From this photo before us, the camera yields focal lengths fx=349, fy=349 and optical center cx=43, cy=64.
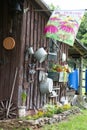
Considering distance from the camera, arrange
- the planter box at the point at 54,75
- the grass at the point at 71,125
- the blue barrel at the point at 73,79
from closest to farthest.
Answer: the grass at the point at 71,125 < the planter box at the point at 54,75 < the blue barrel at the point at 73,79

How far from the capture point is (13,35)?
1005 centimetres

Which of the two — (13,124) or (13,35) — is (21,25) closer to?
(13,35)

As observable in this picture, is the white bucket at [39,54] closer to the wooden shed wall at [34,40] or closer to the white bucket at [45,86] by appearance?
the wooden shed wall at [34,40]

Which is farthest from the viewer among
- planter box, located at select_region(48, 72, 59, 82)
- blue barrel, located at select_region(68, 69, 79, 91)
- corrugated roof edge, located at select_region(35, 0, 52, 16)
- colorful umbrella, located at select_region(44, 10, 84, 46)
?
blue barrel, located at select_region(68, 69, 79, 91)

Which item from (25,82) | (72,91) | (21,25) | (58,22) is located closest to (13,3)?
(21,25)

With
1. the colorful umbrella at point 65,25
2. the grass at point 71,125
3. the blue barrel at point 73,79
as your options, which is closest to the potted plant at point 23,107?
the grass at point 71,125

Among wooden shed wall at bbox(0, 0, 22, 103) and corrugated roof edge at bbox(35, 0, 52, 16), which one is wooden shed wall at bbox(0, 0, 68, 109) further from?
corrugated roof edge at bbox(35, 0, 52, 16)

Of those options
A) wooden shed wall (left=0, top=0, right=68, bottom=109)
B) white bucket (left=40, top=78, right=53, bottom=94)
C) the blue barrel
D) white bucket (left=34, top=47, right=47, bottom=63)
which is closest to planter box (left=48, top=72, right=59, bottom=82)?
white bucket (left=40, top=78, right=53, bottom=94)

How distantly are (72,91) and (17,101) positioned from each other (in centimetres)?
678

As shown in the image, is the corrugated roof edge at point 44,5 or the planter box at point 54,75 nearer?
the corrugated roof edge at point 44,5

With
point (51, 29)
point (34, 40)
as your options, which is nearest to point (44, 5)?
point (51, 29)

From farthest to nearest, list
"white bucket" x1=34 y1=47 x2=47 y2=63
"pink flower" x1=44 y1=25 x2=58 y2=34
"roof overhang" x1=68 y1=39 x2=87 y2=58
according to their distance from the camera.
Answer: "roof overhang" x1=68 y1=39 x2=87 y2=58 → "white bucket" x1=34 y1=47 x2=47 y2=63 → "pink flower" x1=44 y1=25 x2=58 y2=34

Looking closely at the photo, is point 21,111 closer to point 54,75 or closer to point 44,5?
point 54,75

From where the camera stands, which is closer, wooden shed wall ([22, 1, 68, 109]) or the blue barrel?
wooden shed wall ([22, 1, 68, 109])
